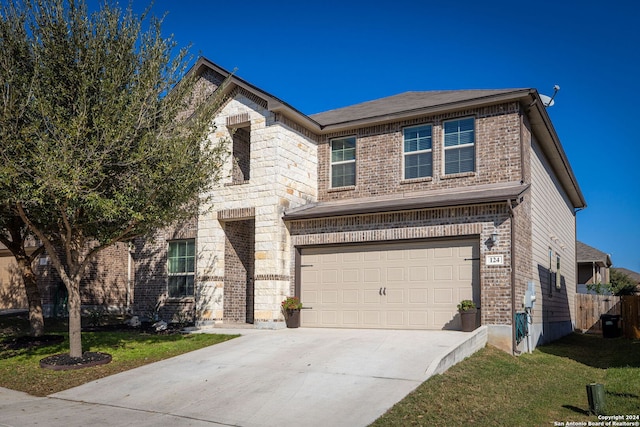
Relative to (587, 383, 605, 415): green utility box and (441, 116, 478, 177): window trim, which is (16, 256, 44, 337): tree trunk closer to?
(441, 116, 478, 177): window trim

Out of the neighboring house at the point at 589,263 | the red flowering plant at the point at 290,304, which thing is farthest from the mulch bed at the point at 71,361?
the neighboring house at the point at 589,263

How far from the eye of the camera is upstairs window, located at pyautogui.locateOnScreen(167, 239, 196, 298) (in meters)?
18.2

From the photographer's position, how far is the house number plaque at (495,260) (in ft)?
44.5

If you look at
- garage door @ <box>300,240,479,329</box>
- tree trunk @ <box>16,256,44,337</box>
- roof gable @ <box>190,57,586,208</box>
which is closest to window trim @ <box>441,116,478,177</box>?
roof gable @ <box>190,57,586,208</box>

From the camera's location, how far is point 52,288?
856 inches

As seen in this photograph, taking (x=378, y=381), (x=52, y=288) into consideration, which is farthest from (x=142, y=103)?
(x=52, y=288)

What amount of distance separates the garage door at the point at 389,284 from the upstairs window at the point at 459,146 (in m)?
2.51

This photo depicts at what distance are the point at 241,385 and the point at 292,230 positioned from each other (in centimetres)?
715

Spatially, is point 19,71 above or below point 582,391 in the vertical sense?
above

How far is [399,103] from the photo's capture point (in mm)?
18766

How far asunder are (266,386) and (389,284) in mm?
6052

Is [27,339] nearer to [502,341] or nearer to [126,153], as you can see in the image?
[126,153]

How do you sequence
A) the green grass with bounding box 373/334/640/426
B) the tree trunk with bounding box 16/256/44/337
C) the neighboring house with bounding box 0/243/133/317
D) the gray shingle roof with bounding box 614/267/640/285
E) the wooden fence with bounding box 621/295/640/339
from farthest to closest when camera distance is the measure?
the gray shingle roof with bounding box 614/267/640/285, the neighboring house with bounding box 0/243/133/317, the wooden fence with bounding box 621/295/640/339, the tree trunk with bounding box 16/256/44/337, the green grass with bounding box 373/334/640/426

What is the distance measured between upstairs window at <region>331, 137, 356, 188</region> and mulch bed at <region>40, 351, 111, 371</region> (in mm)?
8437
